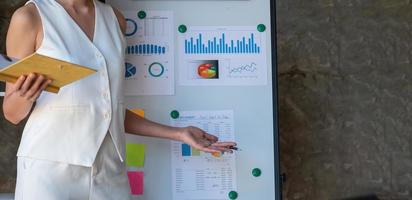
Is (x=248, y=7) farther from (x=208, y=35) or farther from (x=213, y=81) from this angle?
(x=213, y=81)

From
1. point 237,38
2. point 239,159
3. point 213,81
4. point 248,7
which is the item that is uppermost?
point 248,7

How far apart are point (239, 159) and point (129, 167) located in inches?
17.9

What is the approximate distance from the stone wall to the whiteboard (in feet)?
2.52

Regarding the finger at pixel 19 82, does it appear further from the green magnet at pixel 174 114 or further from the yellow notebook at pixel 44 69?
the green magnet at pixel 174 114

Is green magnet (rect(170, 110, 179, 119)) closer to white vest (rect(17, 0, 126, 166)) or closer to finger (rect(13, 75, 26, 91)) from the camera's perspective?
white vest (rect(17, 0, 126, 166))

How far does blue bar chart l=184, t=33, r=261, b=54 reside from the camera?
2.07 m

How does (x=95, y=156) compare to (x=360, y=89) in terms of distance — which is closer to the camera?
(x=95, y=156)

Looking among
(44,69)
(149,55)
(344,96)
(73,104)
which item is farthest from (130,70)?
(344,96)

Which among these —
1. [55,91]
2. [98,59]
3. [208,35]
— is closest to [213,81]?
[208,35]

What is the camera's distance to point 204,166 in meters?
2.06

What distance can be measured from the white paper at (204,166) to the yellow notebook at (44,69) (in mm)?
862

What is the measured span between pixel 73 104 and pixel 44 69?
0.78 feet

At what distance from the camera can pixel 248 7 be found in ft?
6.82

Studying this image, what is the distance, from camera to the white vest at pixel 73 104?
4.49 ft
